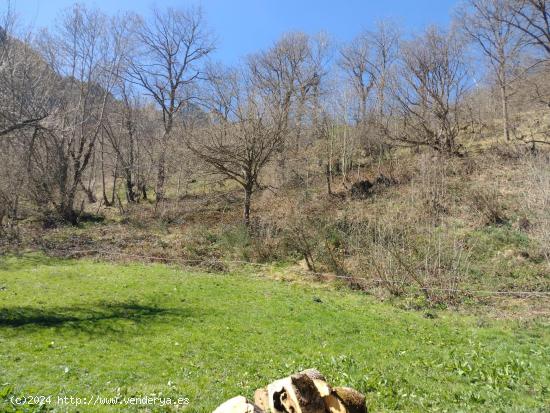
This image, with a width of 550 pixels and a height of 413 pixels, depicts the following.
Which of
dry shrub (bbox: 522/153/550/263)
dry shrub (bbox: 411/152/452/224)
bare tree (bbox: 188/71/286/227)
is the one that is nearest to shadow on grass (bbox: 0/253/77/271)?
bare tree (bbox: 188/71/286/227)

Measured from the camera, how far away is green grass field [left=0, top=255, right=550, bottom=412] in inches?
260

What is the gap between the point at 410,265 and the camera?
16.1 metres

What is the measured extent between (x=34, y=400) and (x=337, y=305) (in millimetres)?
10055

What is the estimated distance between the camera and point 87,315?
11.2m

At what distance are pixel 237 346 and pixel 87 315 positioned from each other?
4.50 metres

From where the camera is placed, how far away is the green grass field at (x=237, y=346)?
661cm

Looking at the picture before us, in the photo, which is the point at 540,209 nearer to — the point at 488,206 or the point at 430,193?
the point at 488,206

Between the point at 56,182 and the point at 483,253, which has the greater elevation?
the point at 56,182

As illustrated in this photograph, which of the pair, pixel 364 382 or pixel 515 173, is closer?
pixel 364 382

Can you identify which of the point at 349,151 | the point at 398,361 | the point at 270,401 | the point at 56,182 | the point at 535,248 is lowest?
the point at 398,361

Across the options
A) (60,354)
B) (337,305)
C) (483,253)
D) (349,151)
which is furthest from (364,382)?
(349,151)

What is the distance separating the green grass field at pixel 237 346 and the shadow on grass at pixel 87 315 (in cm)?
4

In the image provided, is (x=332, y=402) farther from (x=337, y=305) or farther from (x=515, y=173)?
(x=515, y=173)

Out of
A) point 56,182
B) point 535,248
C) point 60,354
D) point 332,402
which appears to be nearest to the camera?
point 332,402
